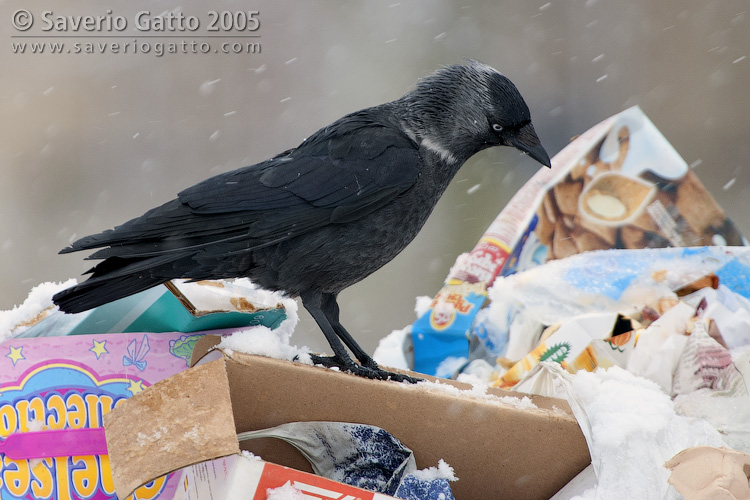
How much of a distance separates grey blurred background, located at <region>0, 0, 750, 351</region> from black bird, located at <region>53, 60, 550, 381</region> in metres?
2.20

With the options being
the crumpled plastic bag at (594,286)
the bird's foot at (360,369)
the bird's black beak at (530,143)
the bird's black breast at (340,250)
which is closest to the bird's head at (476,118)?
the bird's black beak at (530,143)

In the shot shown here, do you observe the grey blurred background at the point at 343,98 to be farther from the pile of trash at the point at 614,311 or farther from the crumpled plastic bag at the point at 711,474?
the crumpled plastic bag at the point at 711,474

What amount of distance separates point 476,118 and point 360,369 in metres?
0.64

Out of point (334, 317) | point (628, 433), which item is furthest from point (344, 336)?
point (628, 433)

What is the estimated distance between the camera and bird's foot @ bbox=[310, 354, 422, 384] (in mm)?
1457

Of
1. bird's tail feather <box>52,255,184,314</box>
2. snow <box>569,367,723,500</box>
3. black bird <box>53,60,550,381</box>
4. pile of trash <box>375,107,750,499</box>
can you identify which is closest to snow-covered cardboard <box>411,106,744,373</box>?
pile of trash <box>375,107,750,499</box>

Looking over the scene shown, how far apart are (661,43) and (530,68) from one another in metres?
0.82

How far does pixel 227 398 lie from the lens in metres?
1.04

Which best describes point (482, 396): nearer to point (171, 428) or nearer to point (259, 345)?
point (259, 345)

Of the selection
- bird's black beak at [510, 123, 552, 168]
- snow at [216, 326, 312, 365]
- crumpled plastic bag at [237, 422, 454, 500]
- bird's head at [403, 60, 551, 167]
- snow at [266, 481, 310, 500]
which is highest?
bird's head at [403, 60, 551, 167]

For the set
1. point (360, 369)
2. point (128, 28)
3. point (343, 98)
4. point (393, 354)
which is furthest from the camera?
point (343, 98)

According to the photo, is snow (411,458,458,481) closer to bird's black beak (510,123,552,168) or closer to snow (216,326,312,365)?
snow (216,326,312,365)

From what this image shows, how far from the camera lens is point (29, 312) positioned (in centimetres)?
133

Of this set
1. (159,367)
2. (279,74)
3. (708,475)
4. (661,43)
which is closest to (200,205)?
(159,367)
